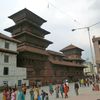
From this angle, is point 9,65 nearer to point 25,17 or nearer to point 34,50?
point 34,50

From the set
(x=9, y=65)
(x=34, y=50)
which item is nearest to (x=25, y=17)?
(x=34, y=50)

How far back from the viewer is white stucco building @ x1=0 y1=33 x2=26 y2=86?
34.3 m

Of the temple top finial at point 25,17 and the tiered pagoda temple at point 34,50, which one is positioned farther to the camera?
the temple top finial at point 25,17

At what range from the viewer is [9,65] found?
118 feet

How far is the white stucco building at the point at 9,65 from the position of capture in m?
34.3

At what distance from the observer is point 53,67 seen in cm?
4875

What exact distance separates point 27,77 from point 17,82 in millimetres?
2941

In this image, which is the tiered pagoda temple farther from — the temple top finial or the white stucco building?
the white stucco building

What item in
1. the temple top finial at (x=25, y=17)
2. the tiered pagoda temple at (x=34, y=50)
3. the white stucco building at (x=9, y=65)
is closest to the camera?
the white stucco building at (x=9, y=65)

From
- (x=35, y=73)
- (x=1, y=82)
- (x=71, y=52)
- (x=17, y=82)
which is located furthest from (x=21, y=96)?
(x=71, y=52)

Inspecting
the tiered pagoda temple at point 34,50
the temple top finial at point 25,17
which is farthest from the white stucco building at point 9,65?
the temple top finial at point 25,17

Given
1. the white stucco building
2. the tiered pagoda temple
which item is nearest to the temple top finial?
the tiered pagoda temple

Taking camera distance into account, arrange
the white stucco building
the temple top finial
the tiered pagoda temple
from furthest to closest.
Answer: the temple top finial
the tiered pagoda temple
the white stucco building

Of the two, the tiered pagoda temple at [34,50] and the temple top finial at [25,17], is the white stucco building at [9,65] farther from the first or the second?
the temple top finial at [25,17]
